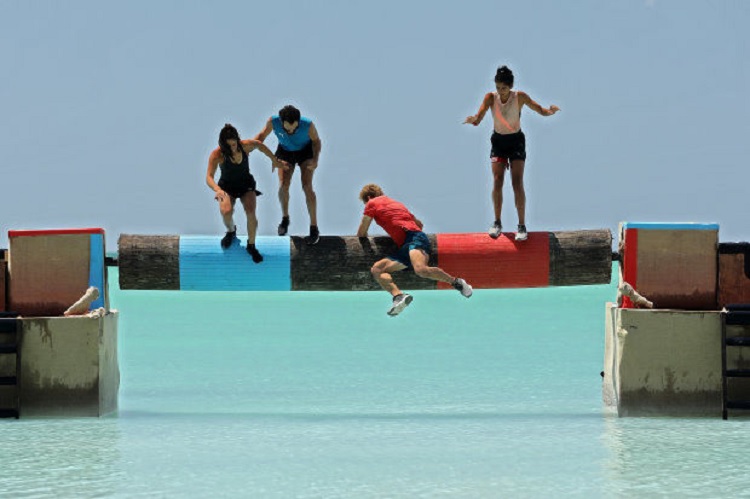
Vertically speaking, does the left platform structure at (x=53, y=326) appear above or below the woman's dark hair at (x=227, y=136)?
below

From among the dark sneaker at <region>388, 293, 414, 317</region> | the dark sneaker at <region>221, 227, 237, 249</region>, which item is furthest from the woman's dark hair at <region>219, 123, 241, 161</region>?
the dark sneaker at <region>388, 293, 414, 317</region>

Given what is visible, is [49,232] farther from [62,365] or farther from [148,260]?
[62,365]

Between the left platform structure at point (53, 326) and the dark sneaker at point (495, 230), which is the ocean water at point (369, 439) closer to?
the left platform structure at point (53, 326)

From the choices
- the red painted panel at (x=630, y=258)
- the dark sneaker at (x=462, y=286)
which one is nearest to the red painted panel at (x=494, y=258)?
the dark sneaker at (x=462, y=286)

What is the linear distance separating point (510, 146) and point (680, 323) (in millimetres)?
→ 2795

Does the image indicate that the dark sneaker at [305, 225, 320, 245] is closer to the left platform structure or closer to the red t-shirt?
the red t-shirt

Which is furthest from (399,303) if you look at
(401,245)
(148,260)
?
(148,260)

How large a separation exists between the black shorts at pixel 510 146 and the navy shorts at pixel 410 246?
1.32m

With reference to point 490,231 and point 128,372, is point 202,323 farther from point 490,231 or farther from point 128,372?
point 490,231

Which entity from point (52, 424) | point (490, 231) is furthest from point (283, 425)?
point (490, 231)

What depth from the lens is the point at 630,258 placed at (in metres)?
14.2

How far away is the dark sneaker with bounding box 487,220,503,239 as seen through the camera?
14.6m

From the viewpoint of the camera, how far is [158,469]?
43.6 feet

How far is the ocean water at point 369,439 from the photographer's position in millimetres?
12406
